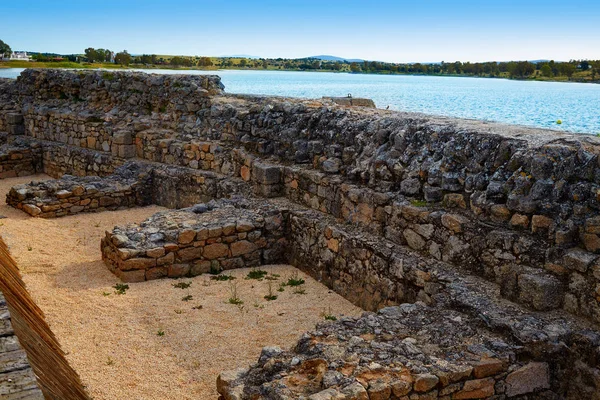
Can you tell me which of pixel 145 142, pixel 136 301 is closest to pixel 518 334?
pixel 136 301

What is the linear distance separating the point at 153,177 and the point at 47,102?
7.78 m

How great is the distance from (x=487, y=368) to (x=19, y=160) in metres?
16.5

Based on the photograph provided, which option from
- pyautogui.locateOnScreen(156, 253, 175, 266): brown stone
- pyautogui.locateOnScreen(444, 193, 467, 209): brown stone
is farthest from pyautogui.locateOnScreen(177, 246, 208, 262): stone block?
pyautogui.locateOnScreen(444, 193, 467, 209): brown stone

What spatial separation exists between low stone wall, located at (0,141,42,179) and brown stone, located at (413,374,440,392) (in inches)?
632

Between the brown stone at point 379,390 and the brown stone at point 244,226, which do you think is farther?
the brown stone at point 244,226

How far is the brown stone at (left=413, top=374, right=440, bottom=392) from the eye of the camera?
16.6ft

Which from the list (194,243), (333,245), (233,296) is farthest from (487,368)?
(194,243)

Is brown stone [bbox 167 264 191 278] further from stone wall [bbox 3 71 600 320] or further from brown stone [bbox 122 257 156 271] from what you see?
stone wall [bbox 3 71 600 320]

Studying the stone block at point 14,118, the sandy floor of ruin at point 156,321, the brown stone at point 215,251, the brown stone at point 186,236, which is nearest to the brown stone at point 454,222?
the sandy floor of ruin at point 156,321

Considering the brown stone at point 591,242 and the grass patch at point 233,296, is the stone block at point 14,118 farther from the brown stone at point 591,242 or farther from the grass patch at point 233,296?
the brown stone at point 591,242

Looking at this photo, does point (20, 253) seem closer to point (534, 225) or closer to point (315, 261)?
point (315, 261)

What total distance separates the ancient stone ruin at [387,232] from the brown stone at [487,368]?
13mm

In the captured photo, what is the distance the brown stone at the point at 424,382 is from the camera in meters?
5.06

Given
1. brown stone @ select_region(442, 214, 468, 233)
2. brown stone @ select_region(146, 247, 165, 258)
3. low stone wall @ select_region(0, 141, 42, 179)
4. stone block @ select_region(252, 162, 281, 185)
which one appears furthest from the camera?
low stone wall @ select_region(0, 141, 42, 179)
